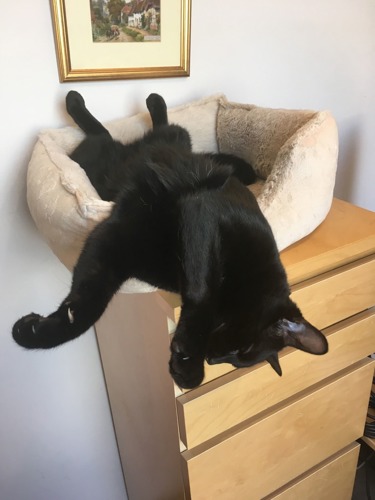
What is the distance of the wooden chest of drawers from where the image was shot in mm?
818

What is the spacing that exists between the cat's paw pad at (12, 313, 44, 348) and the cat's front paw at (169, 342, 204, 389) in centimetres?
23

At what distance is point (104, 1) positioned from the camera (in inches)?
38.0

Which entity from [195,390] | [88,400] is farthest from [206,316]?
[88,400]

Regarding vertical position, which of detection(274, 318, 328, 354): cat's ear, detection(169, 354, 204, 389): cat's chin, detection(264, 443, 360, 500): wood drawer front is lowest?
detection(264, 443, 360, 500): wood drawer front

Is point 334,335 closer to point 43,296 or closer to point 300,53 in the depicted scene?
point 43,296

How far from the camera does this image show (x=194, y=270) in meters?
0.66

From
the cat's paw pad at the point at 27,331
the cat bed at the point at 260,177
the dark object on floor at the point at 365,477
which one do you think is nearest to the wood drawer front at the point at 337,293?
the cat bed at the point at 260,177

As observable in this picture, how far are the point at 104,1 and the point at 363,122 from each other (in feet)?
3.46

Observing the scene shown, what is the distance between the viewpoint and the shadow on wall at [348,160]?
1.53 metres

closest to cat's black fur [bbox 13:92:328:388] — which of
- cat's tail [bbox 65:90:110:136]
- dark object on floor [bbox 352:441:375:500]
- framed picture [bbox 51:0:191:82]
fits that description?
cat's tail [bbox 65:90:110:136]

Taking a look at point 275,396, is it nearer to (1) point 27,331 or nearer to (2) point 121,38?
(1) point 27,331

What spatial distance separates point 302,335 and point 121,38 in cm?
83

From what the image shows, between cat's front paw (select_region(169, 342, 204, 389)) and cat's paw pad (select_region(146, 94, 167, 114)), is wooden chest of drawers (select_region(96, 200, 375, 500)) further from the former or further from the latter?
cat's paw pad (select_region(146, 94, 167, 114))

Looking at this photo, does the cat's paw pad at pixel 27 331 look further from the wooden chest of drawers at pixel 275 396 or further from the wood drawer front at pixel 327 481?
the wood drawer front at pixel 327 481
